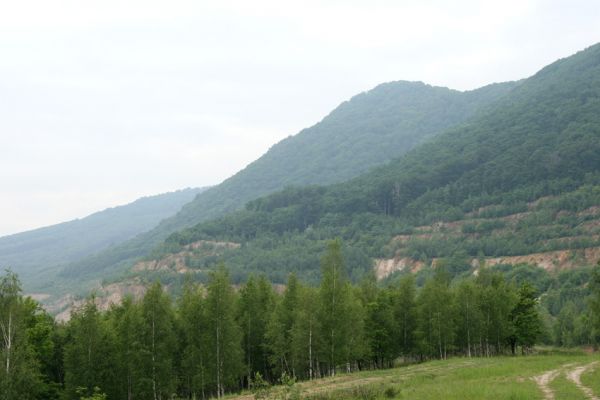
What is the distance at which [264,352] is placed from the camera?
224 ft

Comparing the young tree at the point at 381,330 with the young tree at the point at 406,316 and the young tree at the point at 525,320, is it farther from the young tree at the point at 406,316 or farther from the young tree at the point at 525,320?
the young tree at the point at 525,320

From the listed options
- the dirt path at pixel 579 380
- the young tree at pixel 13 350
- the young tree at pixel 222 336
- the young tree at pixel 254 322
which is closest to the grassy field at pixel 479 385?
the dirt path at pixel 579 380

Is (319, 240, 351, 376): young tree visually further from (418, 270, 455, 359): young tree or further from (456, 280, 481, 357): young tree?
(456, 280, 481, 357): young tree

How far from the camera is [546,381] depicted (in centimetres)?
3850

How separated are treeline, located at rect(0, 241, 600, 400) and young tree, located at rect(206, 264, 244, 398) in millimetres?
104

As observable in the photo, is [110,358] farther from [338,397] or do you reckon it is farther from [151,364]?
[338,397]

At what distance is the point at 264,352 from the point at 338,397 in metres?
32.9

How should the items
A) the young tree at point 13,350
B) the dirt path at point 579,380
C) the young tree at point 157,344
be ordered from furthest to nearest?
the young tree at point 157,344
the young tree at point 13,350
the dirt path at point 579,380

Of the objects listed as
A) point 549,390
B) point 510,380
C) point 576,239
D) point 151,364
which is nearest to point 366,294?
point 151,364

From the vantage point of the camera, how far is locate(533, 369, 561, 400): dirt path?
31.7 meters

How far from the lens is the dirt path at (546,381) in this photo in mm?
31691

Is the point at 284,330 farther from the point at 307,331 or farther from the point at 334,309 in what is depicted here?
the point at 334,309

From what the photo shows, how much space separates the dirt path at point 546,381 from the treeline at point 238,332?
21.3 metres

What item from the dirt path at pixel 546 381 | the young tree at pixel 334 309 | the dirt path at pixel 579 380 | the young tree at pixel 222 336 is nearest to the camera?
the dirt path at pixel 579 380
